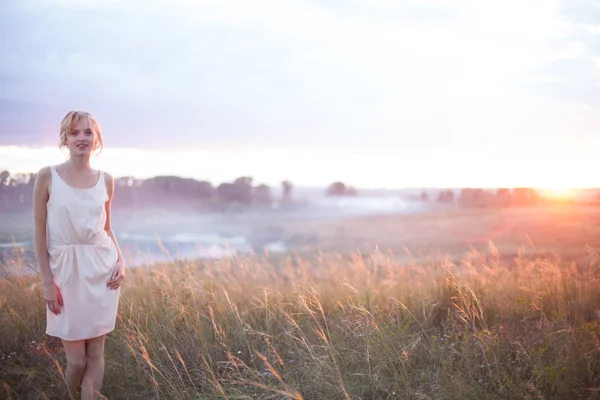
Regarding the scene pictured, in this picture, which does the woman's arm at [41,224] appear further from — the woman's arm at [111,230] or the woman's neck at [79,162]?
the woman's arm at [111,230]

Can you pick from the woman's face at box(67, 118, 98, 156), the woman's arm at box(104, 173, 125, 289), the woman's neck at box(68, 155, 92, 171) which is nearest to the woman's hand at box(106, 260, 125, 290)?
the woman's arm at box(104, 173, 125, 289)

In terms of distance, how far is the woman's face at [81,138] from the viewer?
127 inches

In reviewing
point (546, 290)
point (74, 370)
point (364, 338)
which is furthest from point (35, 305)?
point (546, 290)

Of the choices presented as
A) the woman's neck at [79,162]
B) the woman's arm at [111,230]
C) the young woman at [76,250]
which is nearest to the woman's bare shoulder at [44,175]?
the young woman at [76,250]

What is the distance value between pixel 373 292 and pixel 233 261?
236cm

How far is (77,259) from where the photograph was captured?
10.7ft

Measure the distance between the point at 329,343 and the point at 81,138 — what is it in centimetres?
260

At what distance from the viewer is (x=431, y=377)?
3.57 m

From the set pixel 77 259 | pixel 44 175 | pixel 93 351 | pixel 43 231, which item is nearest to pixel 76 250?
pixel 77 259

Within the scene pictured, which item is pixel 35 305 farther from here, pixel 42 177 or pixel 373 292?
pixel 373 292

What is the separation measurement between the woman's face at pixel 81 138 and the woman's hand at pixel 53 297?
3.08 ft

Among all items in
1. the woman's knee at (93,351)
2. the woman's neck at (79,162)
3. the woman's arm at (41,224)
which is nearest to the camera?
the woman's arm at (41,224)

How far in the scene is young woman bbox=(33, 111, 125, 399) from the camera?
10.5ft

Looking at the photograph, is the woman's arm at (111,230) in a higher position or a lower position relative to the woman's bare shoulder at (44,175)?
lower
